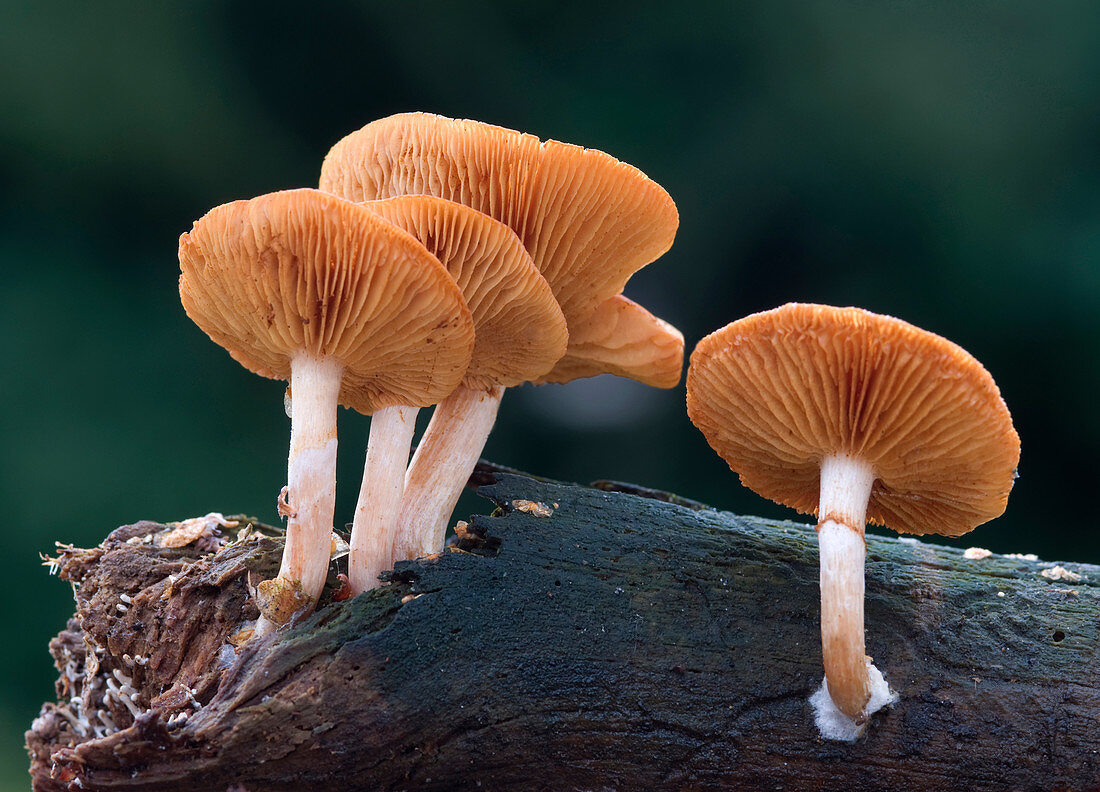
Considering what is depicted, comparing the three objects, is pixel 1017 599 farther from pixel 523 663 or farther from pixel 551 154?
pixel 551 154

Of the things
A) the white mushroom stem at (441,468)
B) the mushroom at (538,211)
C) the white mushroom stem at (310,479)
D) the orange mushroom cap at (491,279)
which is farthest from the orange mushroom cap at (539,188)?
the white mushroom stem at (310,479)

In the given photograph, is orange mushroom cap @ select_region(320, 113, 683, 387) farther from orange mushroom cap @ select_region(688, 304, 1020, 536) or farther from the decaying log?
the decaying log

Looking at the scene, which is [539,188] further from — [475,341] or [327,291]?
[327,291]

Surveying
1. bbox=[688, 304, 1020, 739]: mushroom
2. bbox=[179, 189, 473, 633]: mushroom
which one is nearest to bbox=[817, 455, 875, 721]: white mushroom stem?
bbox=[688, 304, 1020, 739]: mushroom

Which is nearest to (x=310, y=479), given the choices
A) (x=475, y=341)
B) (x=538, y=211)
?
(x=475, y=341)

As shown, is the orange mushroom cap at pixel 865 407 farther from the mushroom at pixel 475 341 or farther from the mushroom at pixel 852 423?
the mushroom at pixel 475 341

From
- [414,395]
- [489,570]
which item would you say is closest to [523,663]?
[489,570]
